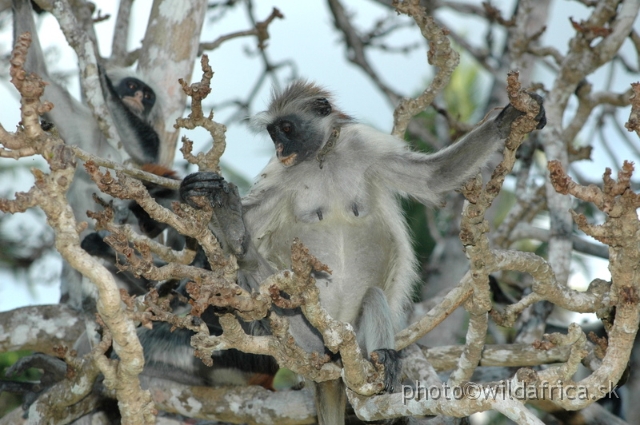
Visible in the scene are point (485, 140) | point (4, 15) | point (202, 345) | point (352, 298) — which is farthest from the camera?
point (4, 15)

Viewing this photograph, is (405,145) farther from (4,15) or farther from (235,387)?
(4,15)

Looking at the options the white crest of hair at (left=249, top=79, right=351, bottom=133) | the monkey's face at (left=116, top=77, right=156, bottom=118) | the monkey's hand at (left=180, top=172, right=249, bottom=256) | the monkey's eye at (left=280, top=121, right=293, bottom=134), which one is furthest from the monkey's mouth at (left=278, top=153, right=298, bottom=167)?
the monkey's face at (left=116, top=77, right=156, bottom=118)

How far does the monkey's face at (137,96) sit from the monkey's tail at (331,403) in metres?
3.27

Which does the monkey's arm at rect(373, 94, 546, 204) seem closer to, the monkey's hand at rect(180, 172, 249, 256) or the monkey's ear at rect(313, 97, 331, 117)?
the monkey's ear at rect(313, 97, 331, 117)

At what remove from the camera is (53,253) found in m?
8.24

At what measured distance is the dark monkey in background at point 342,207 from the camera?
454 centimetres

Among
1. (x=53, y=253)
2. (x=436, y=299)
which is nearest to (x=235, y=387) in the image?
(x=436, y=299)

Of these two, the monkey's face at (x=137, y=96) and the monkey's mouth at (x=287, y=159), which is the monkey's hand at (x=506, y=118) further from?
the monkey's face at (x=137, y=96)

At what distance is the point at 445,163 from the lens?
4391 millimetres

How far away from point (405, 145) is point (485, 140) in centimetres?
87

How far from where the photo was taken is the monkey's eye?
4891 mm

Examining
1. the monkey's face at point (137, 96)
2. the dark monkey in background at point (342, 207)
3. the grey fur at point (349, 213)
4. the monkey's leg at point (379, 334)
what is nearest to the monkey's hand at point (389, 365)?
the monkey's leg at point (379, 334)

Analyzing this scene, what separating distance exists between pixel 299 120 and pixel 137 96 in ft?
6.88

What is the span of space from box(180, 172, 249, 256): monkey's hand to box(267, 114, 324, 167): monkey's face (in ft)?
3.01
